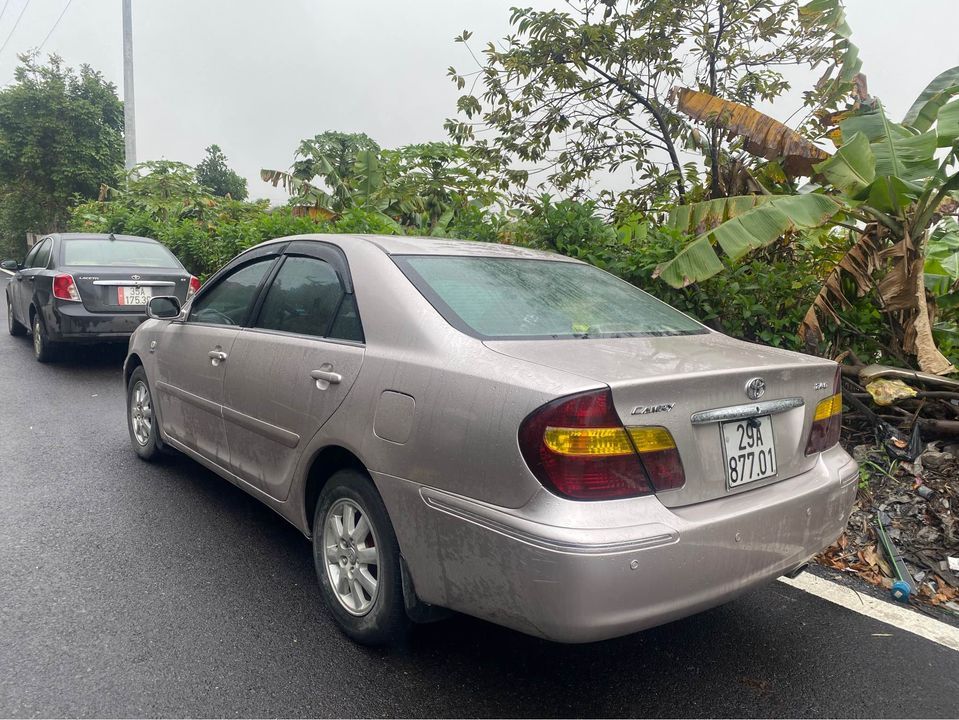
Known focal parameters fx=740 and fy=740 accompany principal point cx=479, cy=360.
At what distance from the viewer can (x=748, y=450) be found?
245 centimetres

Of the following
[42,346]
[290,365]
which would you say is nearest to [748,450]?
[290,365]

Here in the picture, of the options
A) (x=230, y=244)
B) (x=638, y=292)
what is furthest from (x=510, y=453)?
(x=230, y=244)

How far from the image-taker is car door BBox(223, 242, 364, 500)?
9.65ft

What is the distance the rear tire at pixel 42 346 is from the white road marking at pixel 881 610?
27.0ft

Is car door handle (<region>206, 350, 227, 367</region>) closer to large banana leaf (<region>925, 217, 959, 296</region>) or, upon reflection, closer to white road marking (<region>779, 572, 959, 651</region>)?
white road marking (<region>779, 572, 959, 651</region>)

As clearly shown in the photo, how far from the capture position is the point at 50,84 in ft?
116

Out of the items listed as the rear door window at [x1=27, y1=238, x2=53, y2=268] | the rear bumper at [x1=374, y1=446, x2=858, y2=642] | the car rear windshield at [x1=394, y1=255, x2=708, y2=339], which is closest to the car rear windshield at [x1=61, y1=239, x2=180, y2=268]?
the rear door window at [x1=27, y1=238, x2=53, y2=268]

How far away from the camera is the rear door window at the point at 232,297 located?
381cm

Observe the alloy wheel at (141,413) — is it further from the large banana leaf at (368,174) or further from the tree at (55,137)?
the tree at (55,137)

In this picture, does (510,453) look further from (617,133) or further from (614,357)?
(617,133)

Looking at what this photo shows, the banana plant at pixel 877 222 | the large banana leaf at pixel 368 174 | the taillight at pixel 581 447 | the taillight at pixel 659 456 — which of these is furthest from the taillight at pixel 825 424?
the large banana leaf at pixel 368 174

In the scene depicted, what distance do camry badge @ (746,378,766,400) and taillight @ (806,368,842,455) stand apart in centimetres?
39

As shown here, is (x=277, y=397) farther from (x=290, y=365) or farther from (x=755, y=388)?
(x=755, y=388)

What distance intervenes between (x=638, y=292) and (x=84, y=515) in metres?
3.16
